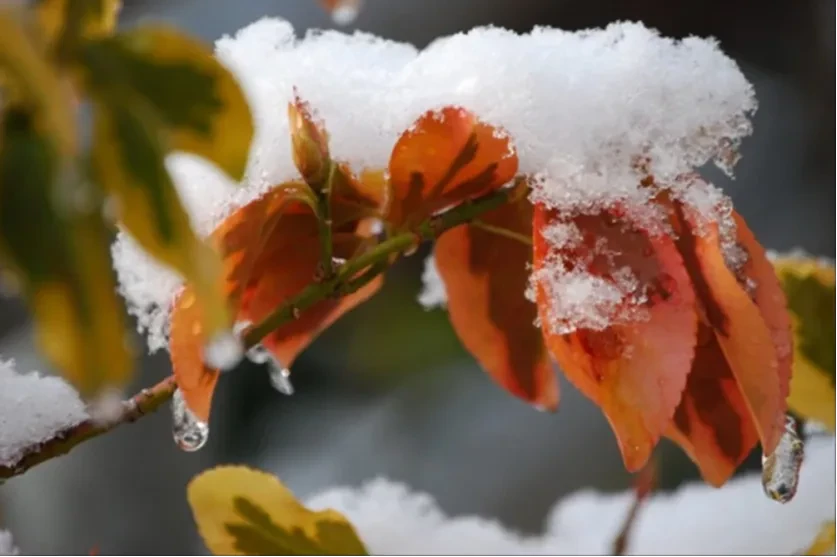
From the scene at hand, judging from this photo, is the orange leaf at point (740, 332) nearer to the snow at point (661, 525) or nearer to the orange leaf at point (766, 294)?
the orange leaf at point (766, 294)

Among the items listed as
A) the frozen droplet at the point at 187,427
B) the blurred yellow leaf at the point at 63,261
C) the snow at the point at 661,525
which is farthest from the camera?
the snow at the point at 661,525

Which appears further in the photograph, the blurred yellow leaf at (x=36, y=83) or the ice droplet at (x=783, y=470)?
the ice droplet at (x=783, y=470)

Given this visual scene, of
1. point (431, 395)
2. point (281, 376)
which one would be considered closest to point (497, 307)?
point (281, 376)

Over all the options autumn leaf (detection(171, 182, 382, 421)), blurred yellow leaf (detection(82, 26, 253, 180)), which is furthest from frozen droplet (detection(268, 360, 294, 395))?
blurred yellow leaf (detection(82, 26, 253, 180))

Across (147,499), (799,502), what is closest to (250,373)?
(147,499)

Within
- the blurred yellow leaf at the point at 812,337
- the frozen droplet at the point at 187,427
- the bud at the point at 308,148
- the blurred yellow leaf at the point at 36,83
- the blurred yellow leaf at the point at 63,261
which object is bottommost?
the blurred yellow leaf at the point at 812,337

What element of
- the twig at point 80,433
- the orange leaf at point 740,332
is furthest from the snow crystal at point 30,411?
the orange leaf at point 740,332

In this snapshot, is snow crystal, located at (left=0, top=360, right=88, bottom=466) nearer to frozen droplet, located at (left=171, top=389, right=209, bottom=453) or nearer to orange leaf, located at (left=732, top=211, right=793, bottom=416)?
frozen droplet, located at (left=171, top=389, right=209, bottom=453)
